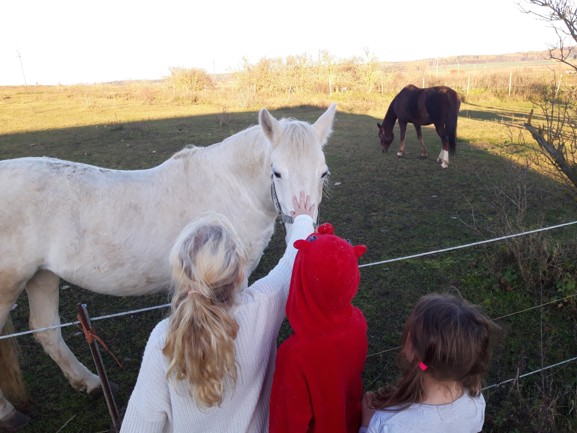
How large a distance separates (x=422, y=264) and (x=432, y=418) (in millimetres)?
3445

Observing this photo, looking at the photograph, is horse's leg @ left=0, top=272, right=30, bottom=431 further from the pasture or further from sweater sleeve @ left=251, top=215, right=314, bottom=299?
sweater sleeve @ left=251, top=215, right=314, bottom=299

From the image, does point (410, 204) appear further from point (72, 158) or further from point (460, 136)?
point (72, 158)

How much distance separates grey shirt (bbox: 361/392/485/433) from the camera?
138cm

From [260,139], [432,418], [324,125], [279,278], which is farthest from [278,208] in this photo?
[432,418]

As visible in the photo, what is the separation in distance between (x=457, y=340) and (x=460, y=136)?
1212cm

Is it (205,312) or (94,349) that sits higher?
(205,312)

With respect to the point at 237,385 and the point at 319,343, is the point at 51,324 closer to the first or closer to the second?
the point at 237,385

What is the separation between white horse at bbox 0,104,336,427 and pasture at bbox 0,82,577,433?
65 centimetres

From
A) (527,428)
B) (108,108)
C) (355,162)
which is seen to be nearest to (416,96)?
(355,162)

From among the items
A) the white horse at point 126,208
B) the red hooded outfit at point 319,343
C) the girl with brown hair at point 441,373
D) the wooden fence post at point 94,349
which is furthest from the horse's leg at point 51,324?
the girl with brown hair at point 441,373

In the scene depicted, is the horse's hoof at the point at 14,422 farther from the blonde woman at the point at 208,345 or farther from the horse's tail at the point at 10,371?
the blonde woman at the point at 208,345

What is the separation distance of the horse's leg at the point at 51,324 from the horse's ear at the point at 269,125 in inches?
74.3

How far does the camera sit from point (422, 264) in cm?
463

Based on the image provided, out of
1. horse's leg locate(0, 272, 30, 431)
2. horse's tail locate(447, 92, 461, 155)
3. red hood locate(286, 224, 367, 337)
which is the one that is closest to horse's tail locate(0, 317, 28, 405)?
horse's leg locate(0, 272, 30, 431)
